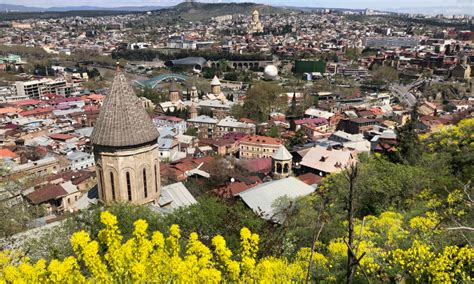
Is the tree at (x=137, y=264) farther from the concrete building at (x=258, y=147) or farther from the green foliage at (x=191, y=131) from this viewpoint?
the green foliage at (x=191, y=131)

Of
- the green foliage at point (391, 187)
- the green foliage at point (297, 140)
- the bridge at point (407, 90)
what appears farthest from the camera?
the bridge at point (407, 90)

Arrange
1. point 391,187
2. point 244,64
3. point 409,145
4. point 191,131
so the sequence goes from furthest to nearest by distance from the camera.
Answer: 1. point 244,64
2. point 191,131
3. point 409,145
4. point 391,187

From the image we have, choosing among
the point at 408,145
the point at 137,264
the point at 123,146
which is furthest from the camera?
the point at 408,145

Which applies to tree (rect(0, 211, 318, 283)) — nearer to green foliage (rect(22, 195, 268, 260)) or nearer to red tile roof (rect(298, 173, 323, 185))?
green foliage (rect(22, 195, 268, 260))

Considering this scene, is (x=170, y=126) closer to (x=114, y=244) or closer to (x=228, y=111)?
(x=228, y=111)

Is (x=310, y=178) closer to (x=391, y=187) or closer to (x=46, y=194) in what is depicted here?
(x=391, y=187)

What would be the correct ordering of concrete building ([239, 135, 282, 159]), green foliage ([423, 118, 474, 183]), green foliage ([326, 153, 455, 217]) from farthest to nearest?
concrete building ([239, 135, 282, 159]) < green foliage ([423, 118, 474, 183]) < green foliage ([326, 153, 455, 217])

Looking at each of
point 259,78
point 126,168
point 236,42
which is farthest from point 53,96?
point 236,42

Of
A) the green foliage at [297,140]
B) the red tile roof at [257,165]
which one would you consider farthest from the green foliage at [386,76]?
the red tile roof at [257,165]

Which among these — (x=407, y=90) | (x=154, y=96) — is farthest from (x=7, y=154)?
(x=407, y=90)

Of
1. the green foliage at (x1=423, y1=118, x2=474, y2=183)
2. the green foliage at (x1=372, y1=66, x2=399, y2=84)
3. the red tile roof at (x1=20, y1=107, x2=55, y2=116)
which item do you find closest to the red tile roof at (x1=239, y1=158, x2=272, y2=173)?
the green foliage at (x1=423, y1=118, x2=474, y2=183)
